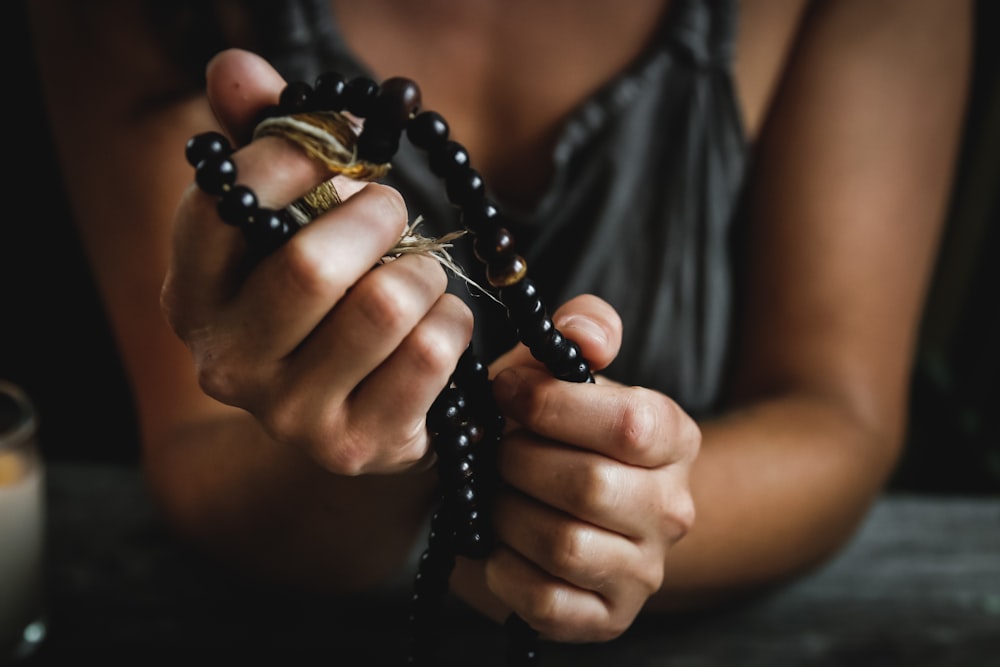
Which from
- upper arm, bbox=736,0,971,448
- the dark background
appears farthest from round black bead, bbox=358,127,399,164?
the dark background

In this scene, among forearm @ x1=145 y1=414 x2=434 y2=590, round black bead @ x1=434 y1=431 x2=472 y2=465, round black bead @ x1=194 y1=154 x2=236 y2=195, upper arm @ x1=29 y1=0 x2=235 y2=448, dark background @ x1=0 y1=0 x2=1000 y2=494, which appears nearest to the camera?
round black bead @ x1=194 y1=154 x2=236 y2=195

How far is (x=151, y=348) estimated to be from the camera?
2.11ft

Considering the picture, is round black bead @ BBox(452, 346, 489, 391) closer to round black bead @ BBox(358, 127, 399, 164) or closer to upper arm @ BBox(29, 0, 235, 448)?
round black bead @ BBox(358, 127, 399, 164)

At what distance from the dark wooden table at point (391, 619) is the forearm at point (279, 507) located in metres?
0.03

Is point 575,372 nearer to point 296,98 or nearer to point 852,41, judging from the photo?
point 296,98

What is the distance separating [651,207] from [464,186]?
480 millimetres

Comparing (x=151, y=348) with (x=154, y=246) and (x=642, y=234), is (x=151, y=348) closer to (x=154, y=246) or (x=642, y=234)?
(x=154, y=246)

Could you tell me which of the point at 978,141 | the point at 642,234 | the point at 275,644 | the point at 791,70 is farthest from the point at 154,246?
the point at 978,141

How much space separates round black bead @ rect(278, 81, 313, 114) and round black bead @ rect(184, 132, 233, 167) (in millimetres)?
28

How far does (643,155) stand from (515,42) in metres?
0.16

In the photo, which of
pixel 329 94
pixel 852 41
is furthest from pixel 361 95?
pixel 852 41

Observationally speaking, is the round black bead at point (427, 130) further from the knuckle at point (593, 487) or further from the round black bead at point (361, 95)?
the knuckle at point (593, 487)

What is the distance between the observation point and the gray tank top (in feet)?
2.41

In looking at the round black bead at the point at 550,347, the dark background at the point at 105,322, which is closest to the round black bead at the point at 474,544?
the round black bead at the point at 550,347
